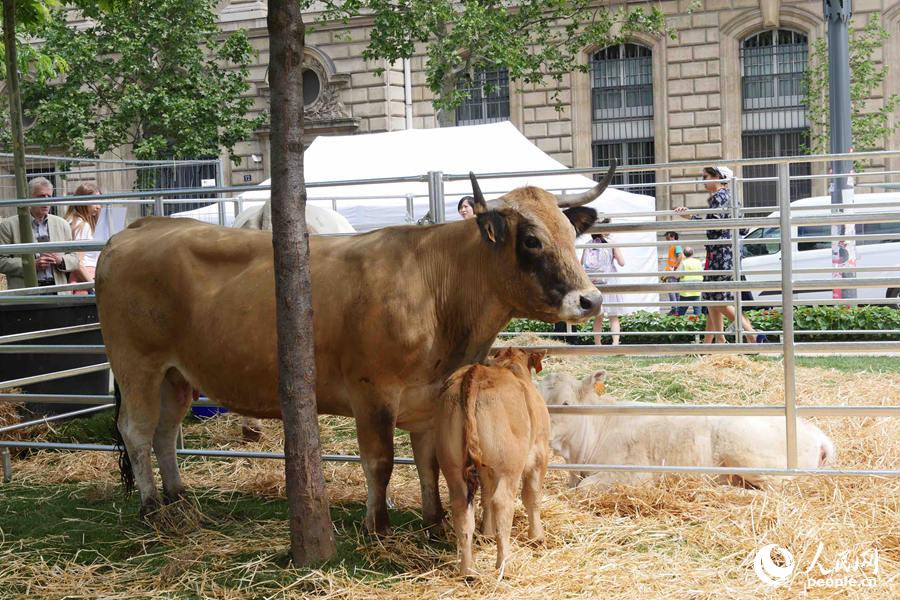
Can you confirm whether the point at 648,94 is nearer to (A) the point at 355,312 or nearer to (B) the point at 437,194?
(B) the point at 437,194

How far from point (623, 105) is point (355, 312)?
2455cm

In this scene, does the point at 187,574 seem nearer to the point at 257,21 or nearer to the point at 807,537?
the point at 807,537

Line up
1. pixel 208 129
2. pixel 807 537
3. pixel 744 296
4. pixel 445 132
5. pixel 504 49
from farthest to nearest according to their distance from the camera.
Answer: pixel 208 129, pixel 504 49, pixel 445 132, pixel 744 296, pixel 807 537

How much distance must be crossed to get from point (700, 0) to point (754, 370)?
19120 millimetres

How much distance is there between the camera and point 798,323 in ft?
45.3

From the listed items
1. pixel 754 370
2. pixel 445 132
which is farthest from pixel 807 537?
pixel 445 132

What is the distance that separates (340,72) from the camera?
29.1 metres

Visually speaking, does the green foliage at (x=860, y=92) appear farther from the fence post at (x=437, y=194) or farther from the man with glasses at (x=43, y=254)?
the fence post at (x=437, y=194)

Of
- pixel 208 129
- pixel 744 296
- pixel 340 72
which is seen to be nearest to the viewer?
pixel 744 296

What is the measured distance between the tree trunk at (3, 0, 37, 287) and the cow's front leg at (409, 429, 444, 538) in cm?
476

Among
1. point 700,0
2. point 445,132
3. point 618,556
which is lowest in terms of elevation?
point 618,556

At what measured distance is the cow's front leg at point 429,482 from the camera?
17.9 feet

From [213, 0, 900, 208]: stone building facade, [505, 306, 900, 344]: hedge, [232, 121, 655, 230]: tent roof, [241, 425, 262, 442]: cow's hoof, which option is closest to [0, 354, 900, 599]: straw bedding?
[241, 425, 262, 442]: cow's hoof

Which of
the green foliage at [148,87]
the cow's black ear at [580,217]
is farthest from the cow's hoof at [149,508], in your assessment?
the green foliage at [148,87]
